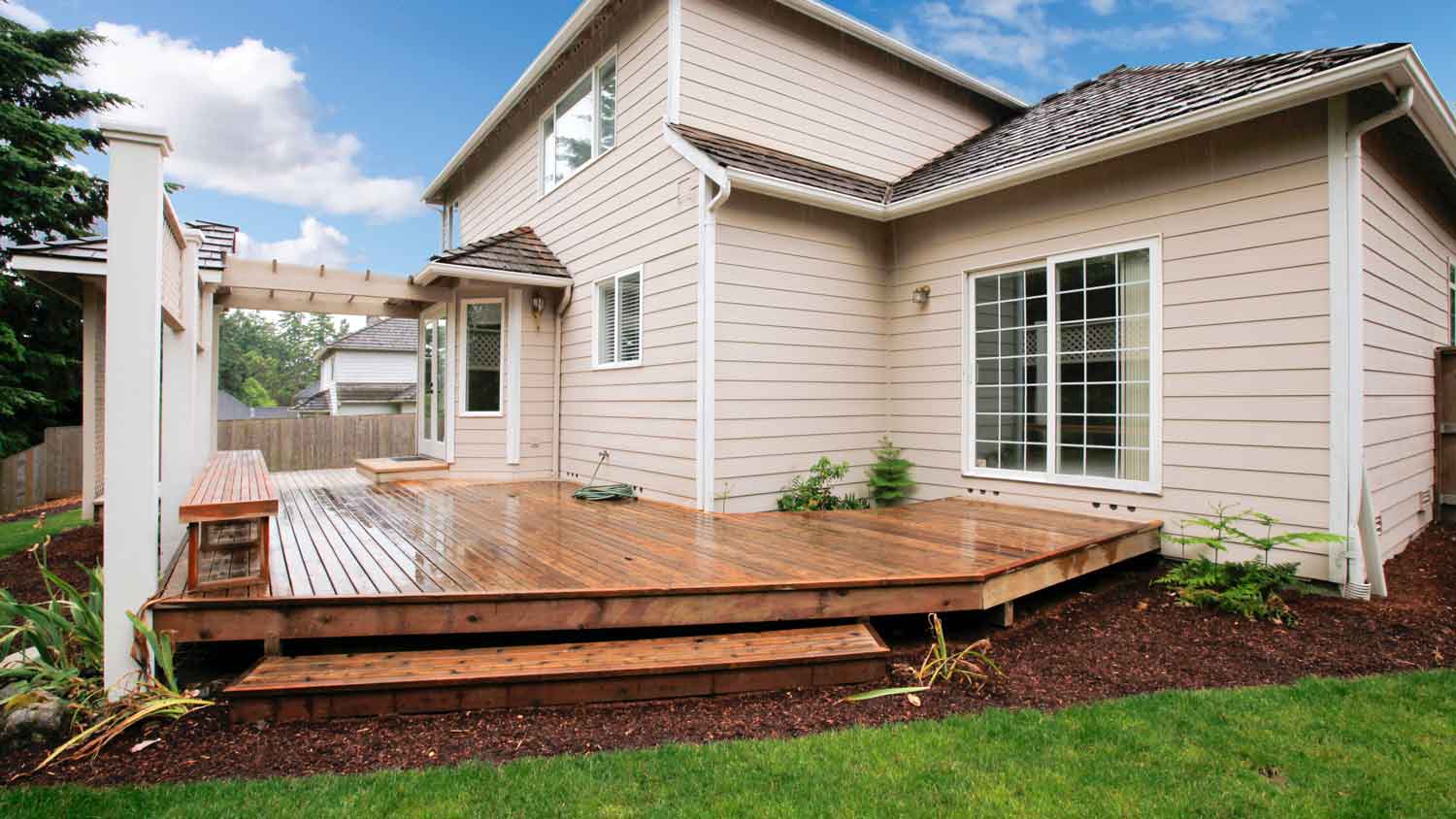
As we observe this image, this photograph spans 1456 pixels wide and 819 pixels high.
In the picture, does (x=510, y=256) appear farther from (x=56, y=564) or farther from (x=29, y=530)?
(x=29, y=530)

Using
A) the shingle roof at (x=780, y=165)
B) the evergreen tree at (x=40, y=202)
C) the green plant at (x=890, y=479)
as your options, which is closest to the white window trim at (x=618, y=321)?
the shingle roof at (x=780, y=165)

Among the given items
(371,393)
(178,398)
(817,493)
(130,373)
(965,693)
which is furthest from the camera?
(371,393)

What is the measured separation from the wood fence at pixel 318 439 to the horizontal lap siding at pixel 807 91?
31.3ft

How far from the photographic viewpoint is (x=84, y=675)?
3.26m

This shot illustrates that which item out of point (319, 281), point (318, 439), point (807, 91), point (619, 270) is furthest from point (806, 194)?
point (318, 439)

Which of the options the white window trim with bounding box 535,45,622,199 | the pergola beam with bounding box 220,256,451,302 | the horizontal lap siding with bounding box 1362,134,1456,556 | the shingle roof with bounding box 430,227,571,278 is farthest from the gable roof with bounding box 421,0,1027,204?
the horizontal lap siding with bounding box 1362,134,1456,556

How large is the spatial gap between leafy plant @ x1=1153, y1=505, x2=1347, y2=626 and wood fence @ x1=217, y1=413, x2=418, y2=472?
12617 millimetres

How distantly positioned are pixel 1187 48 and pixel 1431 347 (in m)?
16.6

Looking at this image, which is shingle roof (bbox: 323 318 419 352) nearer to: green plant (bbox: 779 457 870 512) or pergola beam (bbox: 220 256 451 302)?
pergola beam (bbox: 220 256 451 302)

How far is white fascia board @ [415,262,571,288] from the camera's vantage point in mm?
7601

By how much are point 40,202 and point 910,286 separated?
1529 cm

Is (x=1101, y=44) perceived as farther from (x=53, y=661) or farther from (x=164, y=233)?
(x=53, y=661)

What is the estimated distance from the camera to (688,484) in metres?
6.19

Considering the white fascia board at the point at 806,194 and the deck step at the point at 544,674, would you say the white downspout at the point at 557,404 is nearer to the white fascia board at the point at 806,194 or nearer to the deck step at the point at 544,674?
the white fascia board at the point at 806,194
